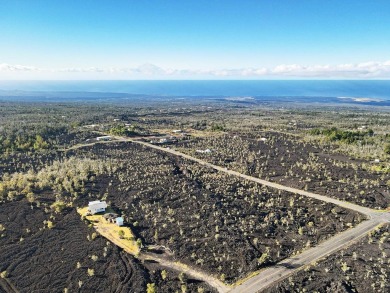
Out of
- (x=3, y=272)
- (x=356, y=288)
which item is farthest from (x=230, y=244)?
(x=3, y=272)

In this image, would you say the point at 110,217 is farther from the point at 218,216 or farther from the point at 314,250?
the point at 314,250

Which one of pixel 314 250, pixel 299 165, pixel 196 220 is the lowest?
pixel 299 165

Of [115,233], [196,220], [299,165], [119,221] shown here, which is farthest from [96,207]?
[299,165]

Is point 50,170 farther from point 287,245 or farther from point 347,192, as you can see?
point 347,192

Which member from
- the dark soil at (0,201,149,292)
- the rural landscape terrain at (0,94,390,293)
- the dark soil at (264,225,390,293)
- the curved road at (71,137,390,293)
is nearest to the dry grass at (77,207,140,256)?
the rural landscape terrain at (0,94,390,293)

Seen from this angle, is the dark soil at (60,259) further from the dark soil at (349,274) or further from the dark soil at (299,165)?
the dark soil at (299,165)

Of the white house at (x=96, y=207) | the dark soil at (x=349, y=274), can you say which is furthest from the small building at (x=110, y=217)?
the dark soil at (x=349, y=274)
